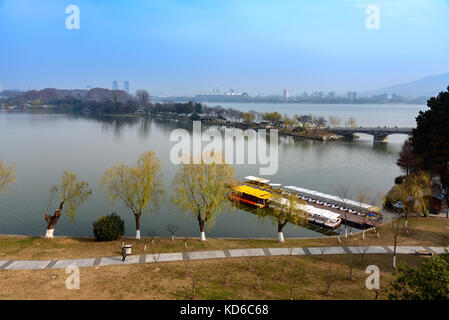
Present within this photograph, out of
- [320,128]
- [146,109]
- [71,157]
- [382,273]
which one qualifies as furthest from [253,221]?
[146,109]

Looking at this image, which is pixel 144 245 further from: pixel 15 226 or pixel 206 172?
pixel 15 226

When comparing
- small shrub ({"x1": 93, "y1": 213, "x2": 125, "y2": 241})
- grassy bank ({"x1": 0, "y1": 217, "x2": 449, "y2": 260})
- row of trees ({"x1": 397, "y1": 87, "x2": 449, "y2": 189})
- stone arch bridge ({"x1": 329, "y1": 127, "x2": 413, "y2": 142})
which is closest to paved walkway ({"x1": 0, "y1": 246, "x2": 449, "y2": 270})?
grassy bank ({"x1": 0, "y1": 217, "x2": 449, "y2": 260})

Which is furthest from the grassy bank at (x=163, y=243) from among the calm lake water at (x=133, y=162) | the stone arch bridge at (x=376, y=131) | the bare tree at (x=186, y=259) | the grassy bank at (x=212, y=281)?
the stone arch bridge at (x=376, y=131)

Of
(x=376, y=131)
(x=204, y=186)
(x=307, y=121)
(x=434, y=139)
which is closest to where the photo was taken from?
(x=204, y=186)

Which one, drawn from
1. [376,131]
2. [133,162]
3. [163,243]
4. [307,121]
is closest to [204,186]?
[163,243]

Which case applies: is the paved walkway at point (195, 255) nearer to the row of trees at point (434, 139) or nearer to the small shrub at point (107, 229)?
the small shrub at point (107, 229)

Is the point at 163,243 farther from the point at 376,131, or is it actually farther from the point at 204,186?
the point at 376,131
